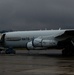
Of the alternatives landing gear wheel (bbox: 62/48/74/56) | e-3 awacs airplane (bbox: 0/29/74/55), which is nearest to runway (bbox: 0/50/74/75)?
e-3 awacs airplane (bbox: 0/29/74/55)

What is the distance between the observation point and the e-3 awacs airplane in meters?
31.4

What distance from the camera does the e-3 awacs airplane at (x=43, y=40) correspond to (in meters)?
Result: 31.4

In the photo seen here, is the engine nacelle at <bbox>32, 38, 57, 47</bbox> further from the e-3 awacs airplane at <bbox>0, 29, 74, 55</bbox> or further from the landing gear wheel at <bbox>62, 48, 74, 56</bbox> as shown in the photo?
the landing gear wheel at <bbox>62, 48, 74, 56</bbox>

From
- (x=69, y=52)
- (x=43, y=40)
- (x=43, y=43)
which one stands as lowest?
(x=69, y=52)

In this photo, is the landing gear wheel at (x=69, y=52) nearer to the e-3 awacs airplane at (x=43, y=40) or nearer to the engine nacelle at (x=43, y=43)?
the e-3 awacs airplane at (x=43, y=40)

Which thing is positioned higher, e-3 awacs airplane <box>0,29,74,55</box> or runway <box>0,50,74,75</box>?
→ e-3 awacs airplane <box>0,29,74,55</box>

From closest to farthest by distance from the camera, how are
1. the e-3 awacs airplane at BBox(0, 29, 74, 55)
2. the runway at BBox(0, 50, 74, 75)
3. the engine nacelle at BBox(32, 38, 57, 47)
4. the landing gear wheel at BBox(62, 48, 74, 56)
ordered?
1. the runway at BBox(0, 50, 74, 75)
2. the e-3 awacs airplane at BBox(0, 29, 74, 55)
3. the engine nacelle at BBox(32, 38, 57, 47)
4. the landing gear wheel at BBox(62, 48, 74, 56)

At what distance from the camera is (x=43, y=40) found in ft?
105

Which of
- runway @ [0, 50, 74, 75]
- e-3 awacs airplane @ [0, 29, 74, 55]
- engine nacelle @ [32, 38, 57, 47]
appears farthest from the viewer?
engine nacelle @ [32, 38, 57, 47]

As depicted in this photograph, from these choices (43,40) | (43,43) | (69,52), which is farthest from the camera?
(69,52)

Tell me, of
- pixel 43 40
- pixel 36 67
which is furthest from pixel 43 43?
pixel 36 67

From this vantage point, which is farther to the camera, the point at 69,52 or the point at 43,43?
the point at 69,52

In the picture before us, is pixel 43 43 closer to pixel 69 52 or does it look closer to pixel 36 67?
pixel 69 52

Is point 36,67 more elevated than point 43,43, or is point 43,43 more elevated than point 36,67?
point 43,43
